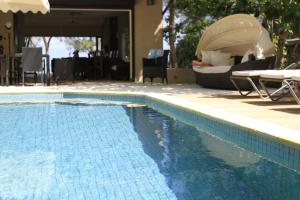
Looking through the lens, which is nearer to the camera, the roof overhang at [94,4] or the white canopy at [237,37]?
the white canopy at [237,37]

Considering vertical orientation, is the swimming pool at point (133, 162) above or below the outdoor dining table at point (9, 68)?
below

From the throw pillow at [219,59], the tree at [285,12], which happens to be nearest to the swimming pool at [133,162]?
the tree at [285,12]

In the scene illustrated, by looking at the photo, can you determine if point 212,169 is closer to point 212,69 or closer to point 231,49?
point 212,69

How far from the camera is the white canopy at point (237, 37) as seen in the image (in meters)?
11.1

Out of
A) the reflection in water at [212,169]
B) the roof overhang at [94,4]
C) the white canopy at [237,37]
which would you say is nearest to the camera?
the reflection in water at [212,169]

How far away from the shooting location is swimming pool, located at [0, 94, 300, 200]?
3.66 meters

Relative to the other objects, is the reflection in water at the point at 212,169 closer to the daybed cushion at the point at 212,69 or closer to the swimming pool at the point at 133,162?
the swimming pool at the point at 133,162

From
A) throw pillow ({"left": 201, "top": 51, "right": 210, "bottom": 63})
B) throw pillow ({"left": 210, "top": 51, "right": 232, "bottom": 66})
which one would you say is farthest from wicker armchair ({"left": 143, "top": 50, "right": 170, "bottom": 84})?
throw pillow ({"left": 210, "top": 51, "right": 232, "bottom": 66})

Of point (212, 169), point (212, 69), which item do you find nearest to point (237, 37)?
point (212, 69)

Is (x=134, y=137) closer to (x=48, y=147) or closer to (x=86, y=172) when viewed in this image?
(x=48, y=147)

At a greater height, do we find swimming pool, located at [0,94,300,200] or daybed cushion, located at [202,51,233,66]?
daybed cushion, located at [202,51,233,66]

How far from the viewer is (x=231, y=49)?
1270cm

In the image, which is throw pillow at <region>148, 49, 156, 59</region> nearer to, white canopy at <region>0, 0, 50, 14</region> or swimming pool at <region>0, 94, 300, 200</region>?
swimming pool at <region>0, 94, 300, 200</region>

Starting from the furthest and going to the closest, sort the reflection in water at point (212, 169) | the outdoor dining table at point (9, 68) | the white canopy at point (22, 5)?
1. the outdoor dining table at point (9, 68)
2. the white canopy at point (22, 5)
3. the reflection in water at point (212, 169)
